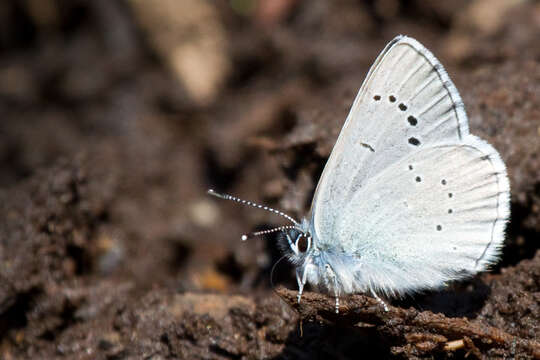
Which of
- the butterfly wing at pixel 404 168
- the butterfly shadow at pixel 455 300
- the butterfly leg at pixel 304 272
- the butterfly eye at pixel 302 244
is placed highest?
the butterfly wing at pixel 404 168

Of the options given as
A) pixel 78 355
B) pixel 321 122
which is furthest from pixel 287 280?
pixel 78 355

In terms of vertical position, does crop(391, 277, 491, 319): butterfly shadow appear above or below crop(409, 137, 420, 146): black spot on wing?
below

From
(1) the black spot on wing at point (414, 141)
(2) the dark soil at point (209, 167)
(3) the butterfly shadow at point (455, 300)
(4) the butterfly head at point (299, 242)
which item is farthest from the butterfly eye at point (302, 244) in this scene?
(1) the black spot on wing at point (414, 141)

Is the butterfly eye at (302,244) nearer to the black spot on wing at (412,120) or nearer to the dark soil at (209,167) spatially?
the dark soil at (209,167)

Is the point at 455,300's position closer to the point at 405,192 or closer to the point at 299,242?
the point at 405,192

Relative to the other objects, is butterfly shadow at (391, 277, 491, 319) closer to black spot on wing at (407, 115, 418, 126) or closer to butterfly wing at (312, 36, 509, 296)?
butterfly wing at (312, 36, 509, 296)

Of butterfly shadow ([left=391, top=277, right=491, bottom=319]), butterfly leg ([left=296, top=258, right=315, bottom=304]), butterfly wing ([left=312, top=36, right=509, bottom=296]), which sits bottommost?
butterfly shadow ([left=391, top=277, right=491, bottom=319])

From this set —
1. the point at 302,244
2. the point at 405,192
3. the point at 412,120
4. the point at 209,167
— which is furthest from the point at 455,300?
the point at 209,167

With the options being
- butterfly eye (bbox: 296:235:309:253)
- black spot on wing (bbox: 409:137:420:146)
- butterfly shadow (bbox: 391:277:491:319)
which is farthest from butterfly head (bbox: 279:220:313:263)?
black spot on wing (bbox: 409:137:420:146)
